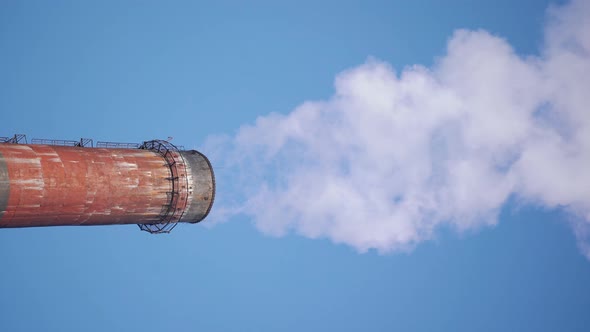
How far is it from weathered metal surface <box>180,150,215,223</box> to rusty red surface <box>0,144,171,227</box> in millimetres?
1321

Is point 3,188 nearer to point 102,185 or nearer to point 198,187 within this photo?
point 102,185

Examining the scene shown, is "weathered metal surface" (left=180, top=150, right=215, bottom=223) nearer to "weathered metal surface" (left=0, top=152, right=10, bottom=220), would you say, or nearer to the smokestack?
the smokestack

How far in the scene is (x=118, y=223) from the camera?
26.8 metres

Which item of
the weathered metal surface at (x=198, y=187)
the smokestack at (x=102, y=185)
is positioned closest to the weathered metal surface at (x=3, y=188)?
the smokestack at (x=102, y=185)

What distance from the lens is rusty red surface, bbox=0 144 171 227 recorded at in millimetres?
22809

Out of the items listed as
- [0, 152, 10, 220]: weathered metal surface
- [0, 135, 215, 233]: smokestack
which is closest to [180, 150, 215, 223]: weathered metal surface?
[0, 135, 215, 233]: smokestack

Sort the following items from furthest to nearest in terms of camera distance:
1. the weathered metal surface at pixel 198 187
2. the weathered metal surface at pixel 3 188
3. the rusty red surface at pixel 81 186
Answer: the weathered metal surface at pixel 198 187 → the rusty red surface at pixel 81 186 → the weathered metal surface at pixel 3 188

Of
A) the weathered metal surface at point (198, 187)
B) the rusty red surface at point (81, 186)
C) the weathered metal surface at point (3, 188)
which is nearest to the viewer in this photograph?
the weathered metal surface at point (3, 188)

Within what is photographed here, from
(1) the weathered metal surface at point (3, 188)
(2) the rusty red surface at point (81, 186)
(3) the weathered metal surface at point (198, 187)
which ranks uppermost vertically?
(3) the weathered metal surface at point (198, 187)

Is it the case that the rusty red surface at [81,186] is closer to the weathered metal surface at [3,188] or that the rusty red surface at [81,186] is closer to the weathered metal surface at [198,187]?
the weathered metal surface at [3,188]

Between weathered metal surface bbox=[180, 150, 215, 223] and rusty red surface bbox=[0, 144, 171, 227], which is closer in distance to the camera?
rusty red surface bbox=[0, 144, 171, 227]

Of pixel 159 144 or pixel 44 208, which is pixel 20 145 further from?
pixel 159 144

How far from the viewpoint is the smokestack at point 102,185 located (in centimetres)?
2286

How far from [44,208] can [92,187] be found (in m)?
2.27
